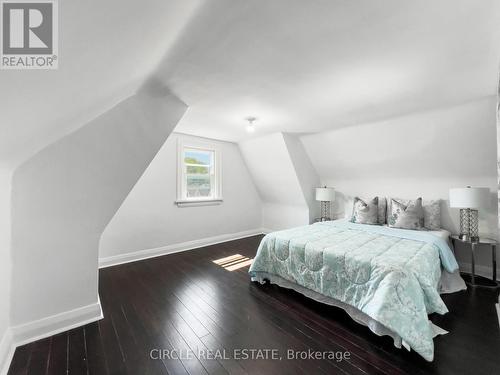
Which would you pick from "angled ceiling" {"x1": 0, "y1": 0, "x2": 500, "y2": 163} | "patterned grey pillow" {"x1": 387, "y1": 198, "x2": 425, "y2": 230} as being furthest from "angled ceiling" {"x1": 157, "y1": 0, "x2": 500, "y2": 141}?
"patterned grey pillow" {"x1": 387, "y1": 198, "x2": 425, "y2": 230}

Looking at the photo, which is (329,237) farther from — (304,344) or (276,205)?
(276,205)

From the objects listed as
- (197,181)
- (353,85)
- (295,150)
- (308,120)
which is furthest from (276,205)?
(353,85)

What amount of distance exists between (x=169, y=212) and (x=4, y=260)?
7.48ft

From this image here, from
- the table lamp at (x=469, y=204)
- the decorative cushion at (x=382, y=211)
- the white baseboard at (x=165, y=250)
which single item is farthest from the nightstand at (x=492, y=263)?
the white baseboard at (x=165, y=250)

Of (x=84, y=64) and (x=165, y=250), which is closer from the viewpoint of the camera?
(x=84, y=64)

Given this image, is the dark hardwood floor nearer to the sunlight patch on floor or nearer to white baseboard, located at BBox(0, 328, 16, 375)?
white baseboard, located at BBox(0, 328, 16, 375)

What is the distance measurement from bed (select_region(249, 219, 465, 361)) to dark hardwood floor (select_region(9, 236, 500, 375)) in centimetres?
14

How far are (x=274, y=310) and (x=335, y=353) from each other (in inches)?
26.9

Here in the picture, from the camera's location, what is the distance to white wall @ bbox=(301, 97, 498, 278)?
261cm

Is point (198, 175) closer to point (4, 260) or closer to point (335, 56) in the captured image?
point (4, 260)

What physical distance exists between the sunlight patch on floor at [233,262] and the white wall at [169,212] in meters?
0.91

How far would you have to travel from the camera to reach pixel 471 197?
2.54 m

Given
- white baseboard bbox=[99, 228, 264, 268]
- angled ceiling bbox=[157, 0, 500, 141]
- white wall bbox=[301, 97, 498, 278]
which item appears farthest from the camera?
white baseboard bbox=[99, 228, 264, 268]

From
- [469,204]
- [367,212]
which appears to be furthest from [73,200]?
[469,204]
